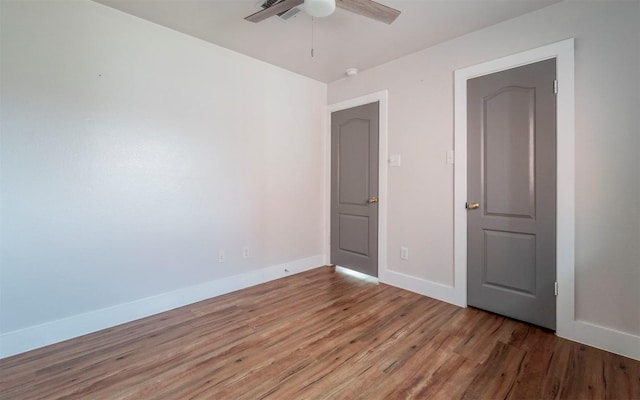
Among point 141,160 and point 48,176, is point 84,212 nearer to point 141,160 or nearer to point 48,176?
point 48,176

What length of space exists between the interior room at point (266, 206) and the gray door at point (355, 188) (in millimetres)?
163

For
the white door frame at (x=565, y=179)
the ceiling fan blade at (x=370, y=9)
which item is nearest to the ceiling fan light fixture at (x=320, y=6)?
the ceiling fan blade at (x=370, y=9)

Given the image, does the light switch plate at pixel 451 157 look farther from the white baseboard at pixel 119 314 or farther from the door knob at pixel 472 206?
the white baseboard at pixel 119 314

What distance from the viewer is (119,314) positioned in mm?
2451

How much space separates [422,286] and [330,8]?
8.76 feet

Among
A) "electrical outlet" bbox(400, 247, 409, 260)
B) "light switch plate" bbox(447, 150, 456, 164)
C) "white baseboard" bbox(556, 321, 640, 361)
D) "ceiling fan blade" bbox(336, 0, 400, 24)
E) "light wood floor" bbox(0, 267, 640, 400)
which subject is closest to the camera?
"light wood floor" bbox(0, 267, 640, 400)

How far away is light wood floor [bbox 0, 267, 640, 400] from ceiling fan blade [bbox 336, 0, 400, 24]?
7.55 feet

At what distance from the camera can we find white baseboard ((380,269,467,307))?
2.86 metres

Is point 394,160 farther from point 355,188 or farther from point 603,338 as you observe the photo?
point 603,338

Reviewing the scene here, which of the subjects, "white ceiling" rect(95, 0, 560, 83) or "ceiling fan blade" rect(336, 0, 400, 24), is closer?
"ceiling fan blade" rect(336, 0, 400, 24)

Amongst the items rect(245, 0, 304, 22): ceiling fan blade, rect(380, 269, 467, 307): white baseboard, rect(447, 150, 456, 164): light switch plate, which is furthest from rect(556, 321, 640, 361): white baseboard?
rect(245, 0, 304, 22): ceiling fan blade

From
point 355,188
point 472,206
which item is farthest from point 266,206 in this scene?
point 472,206

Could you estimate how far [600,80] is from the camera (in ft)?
6.80

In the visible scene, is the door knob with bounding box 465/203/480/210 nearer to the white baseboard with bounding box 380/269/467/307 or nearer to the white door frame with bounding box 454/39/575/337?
the white door frame with bounding box 454/39/575/337
